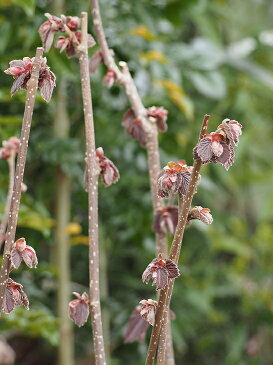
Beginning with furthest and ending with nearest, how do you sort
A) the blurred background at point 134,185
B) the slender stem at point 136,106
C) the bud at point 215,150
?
the blurred background at point 134,185 < the slender stem at point 136,106 < the bud at point 215,150

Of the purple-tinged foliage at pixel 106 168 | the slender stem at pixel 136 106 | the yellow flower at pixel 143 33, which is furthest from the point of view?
the yellow flower at pixel 143 33

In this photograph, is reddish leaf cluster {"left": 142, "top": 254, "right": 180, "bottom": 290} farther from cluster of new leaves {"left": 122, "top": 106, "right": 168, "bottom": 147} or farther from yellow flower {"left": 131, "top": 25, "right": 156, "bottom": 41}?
yellow flower {"left": 131, "top": 25, "right": 156, "bottom": 41}

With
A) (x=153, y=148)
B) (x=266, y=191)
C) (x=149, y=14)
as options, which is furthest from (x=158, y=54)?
(x=266, y=191)

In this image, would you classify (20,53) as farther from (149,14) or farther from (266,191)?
(266,191)

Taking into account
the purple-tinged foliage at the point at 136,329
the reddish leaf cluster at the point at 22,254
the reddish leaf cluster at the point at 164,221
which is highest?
the reddish leaf cluster at the point at 164,221

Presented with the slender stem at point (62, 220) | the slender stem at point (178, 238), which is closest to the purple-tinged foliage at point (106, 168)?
the slender stem at point (178, 238)

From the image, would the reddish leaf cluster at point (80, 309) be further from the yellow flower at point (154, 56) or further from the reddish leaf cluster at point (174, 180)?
the yellow flower at point (154, 56)
